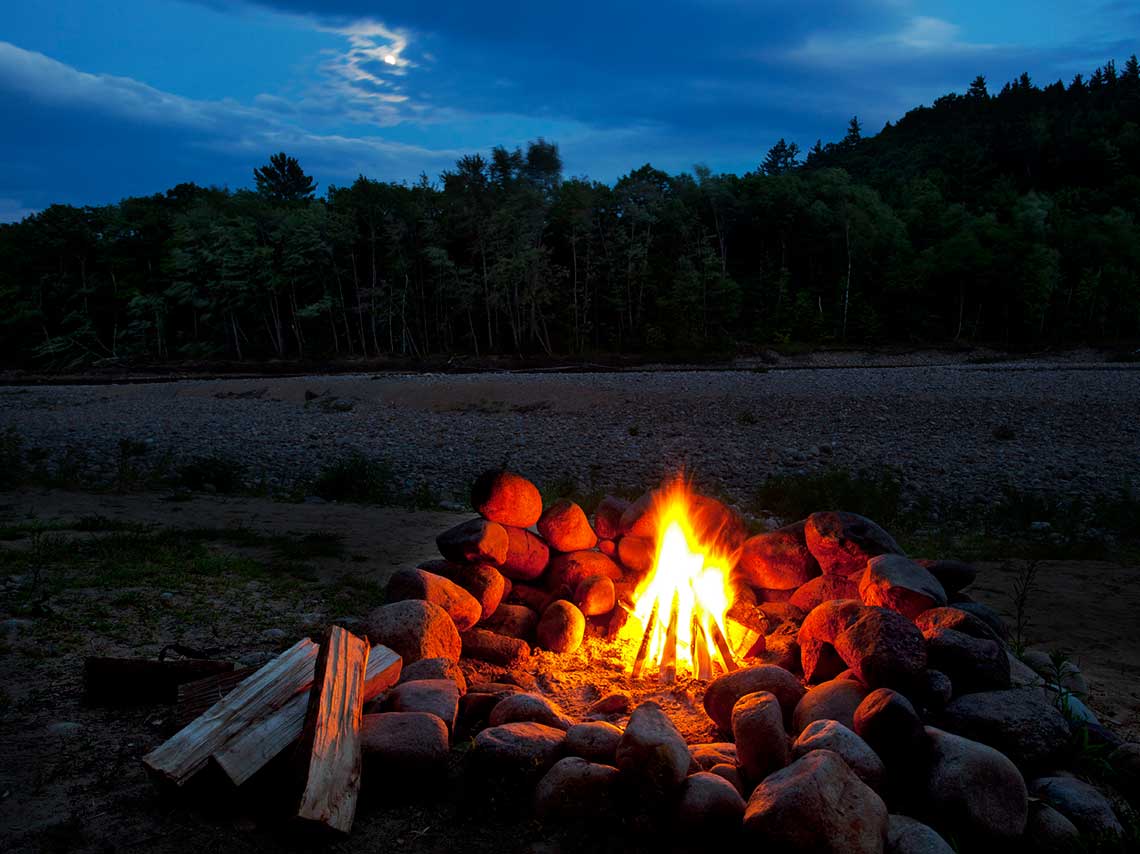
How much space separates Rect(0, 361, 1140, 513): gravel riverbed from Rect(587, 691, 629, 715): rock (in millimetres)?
7595

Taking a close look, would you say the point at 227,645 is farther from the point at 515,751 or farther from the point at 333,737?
the point at 515,751

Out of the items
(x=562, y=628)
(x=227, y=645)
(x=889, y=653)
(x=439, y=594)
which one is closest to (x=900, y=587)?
(x=889, y=653)

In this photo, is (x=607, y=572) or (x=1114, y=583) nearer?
(x=607, y=572)

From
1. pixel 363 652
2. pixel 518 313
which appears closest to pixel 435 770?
pixel 363 652

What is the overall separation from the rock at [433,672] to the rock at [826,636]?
206cm

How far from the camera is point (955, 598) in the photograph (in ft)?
16.7

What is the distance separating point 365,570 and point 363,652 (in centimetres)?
332

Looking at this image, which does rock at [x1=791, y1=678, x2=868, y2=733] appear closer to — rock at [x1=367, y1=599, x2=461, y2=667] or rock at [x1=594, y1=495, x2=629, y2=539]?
rock at [x1=367, y1=599, x2=461, y2=667]

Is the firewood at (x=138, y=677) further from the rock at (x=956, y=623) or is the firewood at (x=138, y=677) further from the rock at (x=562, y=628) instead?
the rock at (x=956, y=623)

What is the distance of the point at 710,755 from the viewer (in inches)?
143

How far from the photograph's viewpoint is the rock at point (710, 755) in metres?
3.57

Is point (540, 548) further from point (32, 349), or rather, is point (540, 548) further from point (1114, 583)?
point (32, 349)

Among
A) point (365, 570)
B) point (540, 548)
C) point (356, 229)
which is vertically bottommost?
point (365, 570)

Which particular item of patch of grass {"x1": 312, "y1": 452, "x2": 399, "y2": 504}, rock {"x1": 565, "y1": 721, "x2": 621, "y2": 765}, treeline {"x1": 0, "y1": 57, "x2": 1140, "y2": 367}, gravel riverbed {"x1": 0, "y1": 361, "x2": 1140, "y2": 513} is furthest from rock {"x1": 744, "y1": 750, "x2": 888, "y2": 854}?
treeline {"x1": 0, "y1": 57, "x2": 1140, "y2": 367}
